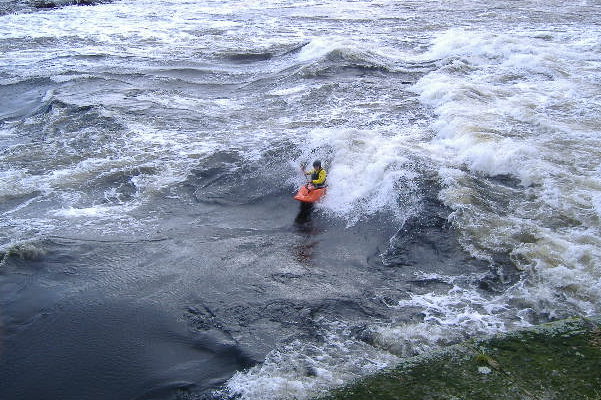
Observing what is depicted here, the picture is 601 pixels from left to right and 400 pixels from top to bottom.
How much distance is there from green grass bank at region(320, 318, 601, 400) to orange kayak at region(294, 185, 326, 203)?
4510 mm

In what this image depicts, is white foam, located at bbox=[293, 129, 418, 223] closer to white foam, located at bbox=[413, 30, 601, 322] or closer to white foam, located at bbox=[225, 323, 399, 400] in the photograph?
white foam, located at bbox=[413, 30, 601, 322]

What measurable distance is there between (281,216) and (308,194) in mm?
660

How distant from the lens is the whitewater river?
21.8 feet

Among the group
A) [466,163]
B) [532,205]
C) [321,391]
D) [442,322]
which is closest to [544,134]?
[466,163]

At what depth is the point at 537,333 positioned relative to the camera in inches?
247

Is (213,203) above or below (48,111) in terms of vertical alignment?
below

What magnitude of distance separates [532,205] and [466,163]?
2033mm

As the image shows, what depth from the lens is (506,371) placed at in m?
5.60

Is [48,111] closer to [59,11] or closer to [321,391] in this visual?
[321,391]

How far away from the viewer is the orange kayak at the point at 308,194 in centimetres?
1005

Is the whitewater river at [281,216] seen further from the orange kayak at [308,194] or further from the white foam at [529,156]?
the orange kayak at [308,194]

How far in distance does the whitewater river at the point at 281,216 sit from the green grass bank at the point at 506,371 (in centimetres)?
41

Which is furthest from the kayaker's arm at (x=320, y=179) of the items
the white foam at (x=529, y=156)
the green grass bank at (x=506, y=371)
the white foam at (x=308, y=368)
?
the green grass bank at (x=506, y=371)

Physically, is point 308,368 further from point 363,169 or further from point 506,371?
point 363,169
